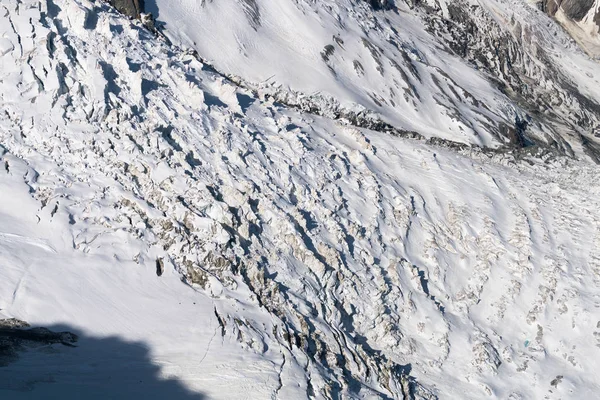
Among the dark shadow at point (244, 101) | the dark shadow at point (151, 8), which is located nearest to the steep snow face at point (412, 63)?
the dark shadow at point (151, 8)

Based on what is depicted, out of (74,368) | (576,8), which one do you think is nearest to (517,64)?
(576,8)

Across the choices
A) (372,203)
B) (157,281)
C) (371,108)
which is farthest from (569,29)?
(157,281)

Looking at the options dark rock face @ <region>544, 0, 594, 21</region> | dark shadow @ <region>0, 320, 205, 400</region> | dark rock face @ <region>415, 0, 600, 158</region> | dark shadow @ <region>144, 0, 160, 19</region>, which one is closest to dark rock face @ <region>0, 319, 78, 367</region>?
dark shadow @ <region>0, 320, 205, 400</region>

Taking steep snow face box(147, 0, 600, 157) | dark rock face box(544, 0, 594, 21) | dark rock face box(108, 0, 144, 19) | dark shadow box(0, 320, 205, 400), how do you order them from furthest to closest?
1. dark rock face box(544, 0, 594, 21)
2. steep snow face box(147, 0, 600, 157)
3. dark rock face box(108, 0, 144, 19)
4. dark shadow box(0, 320, 205, 400)

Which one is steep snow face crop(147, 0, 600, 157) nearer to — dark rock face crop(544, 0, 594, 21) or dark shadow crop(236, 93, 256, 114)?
dark shadow crop(236, 93, 256, 114)

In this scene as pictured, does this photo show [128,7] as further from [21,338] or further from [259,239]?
[21,338]

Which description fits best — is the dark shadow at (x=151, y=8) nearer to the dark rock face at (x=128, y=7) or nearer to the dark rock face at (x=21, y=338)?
the dark rock face at (x=128, y=7)

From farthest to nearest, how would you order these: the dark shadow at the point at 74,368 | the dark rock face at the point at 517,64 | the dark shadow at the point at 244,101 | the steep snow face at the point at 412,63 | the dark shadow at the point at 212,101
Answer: the dark rock face at the point at 517,64 → the steep snow face at the point at 412,63 → the dark shadow at the point at 244,101 → the dark shadow at the point at 212,101 → the dark shadow at the point at 74,368

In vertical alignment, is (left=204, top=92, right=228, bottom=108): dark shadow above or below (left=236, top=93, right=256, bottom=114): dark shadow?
below
